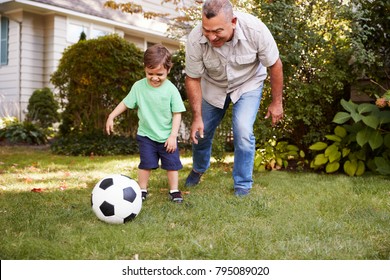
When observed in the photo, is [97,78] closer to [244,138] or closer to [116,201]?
[244,138]

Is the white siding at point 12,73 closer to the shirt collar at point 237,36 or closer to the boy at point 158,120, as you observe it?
the boy at point 158,120

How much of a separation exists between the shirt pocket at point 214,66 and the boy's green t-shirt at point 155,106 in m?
0.45

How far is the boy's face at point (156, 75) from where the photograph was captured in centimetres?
383

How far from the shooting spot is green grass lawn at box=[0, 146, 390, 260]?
101 inches

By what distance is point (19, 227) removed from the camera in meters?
3.04

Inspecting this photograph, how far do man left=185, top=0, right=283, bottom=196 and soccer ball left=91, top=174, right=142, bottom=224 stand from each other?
3.77 ft

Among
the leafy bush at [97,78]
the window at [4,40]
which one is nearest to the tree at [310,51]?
the leafy bush at [97,78]

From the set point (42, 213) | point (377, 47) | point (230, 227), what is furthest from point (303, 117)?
point (42, 213)

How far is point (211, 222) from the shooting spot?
3182mm

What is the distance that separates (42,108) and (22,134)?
1769 mm

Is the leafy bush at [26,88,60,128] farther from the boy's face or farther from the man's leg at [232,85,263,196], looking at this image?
the man's leg at [232,85,263,196]

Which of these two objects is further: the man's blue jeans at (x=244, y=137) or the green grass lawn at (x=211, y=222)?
the man's blue jeans at (x=244, y=137)

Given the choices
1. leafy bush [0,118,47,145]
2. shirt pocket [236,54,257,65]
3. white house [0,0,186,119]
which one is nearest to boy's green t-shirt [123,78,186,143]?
shirt pocket [236,54,257,65]
